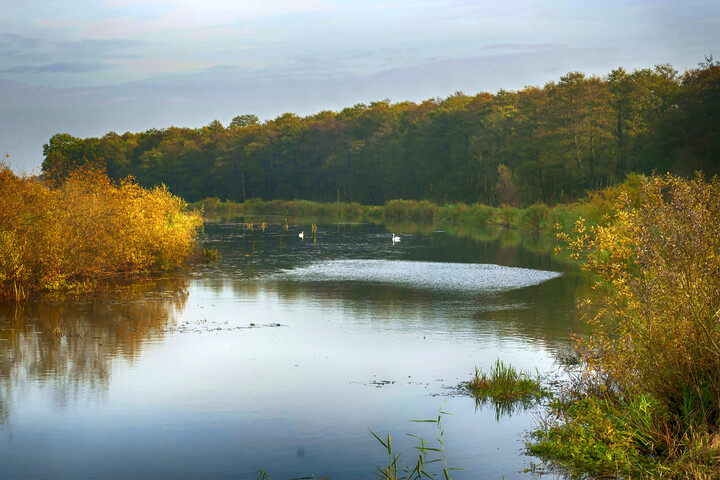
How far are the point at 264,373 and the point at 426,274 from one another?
14277 millimetres

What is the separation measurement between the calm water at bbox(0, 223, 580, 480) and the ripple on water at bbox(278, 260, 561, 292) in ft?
0.95

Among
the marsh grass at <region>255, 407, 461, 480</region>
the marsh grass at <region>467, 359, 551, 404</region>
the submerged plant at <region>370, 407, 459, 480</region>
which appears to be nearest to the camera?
the submerged plant at <region>370, 407, 459, 480</region>

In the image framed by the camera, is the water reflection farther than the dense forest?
No

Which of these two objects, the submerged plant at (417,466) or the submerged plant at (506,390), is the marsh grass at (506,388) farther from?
the submerged plant at (417,466)

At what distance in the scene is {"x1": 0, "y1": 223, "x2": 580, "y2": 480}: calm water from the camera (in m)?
7.93

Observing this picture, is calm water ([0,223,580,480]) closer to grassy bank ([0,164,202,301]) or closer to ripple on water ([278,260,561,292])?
ripple on water ([278,260,561,292])

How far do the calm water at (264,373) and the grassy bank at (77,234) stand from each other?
0.97 m

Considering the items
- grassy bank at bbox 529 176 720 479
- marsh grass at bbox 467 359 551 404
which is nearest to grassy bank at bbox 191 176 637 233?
marsh grass at bbox 467 359 551 404

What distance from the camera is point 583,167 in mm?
69750

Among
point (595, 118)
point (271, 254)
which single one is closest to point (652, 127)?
point (595, 118)

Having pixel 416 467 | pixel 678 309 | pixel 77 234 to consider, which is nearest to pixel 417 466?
pixel 416 467

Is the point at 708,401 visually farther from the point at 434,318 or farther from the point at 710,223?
the point at 434,318

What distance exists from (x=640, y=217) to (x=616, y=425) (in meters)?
2.22

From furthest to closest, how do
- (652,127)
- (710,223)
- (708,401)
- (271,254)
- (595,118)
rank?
(595,118) → (652,127) → (271,254) → (710,223) → (708,401)
